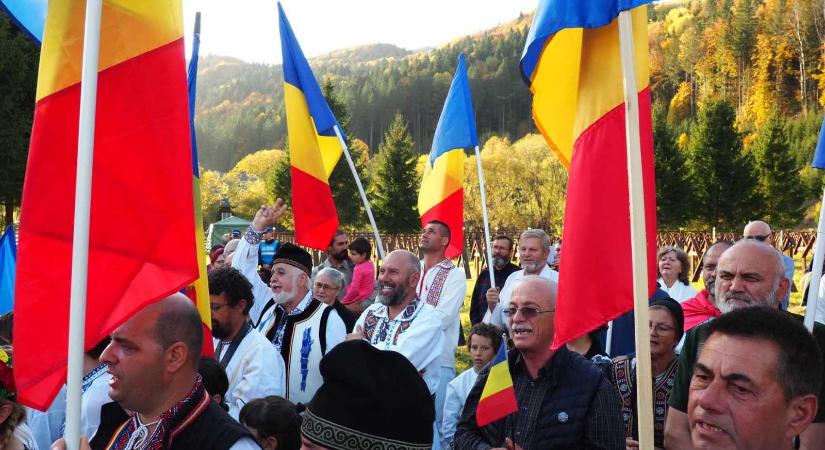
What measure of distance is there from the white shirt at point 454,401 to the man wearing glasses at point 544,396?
129 centimetres

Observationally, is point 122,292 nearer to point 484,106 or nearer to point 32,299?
point 32,299

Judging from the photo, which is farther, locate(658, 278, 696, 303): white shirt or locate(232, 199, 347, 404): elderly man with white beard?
locate(658, 278, 696, 303): white shirt

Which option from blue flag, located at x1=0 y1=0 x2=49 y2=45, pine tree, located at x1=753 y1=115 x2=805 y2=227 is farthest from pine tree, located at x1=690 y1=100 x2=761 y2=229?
blue flag, located at x1=0 y1=0 x2=49 y2=45

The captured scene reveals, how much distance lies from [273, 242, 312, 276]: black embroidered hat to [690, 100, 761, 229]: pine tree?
46.6m

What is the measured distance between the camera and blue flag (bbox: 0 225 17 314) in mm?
5750

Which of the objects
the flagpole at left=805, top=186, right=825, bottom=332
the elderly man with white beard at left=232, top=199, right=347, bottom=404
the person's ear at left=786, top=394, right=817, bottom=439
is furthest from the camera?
the elderly man with white beard at left=232, top=199, right=347, bottom=404

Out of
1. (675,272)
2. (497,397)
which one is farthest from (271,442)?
(675,272)

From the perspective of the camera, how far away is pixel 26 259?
296 cm

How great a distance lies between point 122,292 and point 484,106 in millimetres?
134863

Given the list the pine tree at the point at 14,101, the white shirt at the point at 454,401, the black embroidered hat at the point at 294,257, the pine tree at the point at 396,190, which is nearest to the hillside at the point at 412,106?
the pine tree at the point at 396,190

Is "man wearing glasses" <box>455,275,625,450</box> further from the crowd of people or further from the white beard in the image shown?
the white beard

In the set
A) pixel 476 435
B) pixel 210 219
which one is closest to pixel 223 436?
pixel 476 435

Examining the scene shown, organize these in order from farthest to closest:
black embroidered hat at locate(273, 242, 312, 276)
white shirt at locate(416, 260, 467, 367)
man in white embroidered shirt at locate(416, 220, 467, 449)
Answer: white shirt at locate(416, 260, 467, 367)
man in white embroidered shirt at locate(416, 220, 467, 449)
black embroidered hat at locate(273, 242, 312, 276)

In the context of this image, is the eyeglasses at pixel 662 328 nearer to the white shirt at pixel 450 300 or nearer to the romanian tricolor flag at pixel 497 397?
the romanian tricolor flag at pixel 497 397
